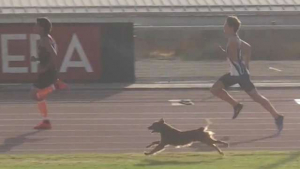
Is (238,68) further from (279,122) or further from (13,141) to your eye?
(13,141)

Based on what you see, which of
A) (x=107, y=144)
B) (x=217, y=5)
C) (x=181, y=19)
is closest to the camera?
(x=107, y=144)

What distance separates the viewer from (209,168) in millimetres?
8617

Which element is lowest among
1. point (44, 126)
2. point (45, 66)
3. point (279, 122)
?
point (279, 122)

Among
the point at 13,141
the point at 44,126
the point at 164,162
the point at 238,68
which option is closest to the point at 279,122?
the point at 238,68

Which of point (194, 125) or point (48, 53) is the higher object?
point (48, 53)

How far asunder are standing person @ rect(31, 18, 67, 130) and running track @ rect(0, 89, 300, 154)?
42 cm

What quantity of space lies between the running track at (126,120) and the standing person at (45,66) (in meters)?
0.42

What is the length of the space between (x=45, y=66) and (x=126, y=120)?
177 cm

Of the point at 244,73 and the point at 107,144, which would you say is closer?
the point at 107,144

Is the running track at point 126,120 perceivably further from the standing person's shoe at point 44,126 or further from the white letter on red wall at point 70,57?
the white letter on red wall at point 70,57

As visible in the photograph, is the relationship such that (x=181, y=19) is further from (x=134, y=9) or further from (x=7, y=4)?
(x=7, y=4)

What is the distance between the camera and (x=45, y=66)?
1221 cm

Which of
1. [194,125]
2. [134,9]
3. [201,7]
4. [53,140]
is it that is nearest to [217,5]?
[201,7]

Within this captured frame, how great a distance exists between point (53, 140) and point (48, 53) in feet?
4.68
